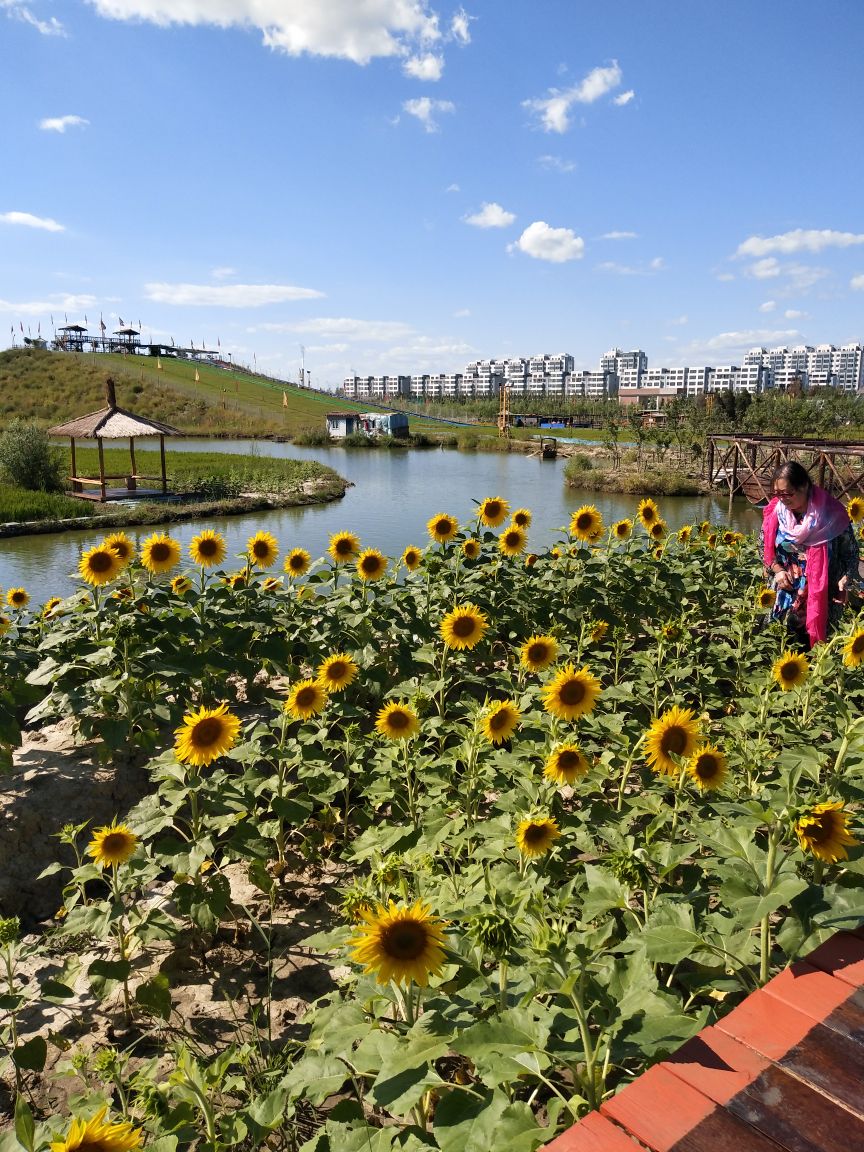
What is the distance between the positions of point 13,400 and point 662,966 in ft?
226

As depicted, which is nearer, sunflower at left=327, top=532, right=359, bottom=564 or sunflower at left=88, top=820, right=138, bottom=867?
sunflower at left=88, top=820, right=138, bottom=867

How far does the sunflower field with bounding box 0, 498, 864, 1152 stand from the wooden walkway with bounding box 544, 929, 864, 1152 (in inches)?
4.5

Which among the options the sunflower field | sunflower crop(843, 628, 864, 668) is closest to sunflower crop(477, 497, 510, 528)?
the sunflower field

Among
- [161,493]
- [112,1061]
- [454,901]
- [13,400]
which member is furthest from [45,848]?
[13,400]

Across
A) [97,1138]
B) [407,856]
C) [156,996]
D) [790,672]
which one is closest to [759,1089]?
[97,1138]

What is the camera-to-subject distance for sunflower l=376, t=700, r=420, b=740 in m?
2.52

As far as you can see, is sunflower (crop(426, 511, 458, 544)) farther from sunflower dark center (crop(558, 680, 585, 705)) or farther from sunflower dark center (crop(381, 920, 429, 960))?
sunflower dark center (crop(381, 920, 429, 960))

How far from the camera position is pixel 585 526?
479 cm

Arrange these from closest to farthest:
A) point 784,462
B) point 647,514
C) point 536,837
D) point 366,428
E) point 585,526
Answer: point 536,837
point 585,526
point 647,514
point 784,462
point 366,428

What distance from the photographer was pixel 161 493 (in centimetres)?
2077

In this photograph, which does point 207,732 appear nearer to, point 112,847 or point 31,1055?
point 112,847

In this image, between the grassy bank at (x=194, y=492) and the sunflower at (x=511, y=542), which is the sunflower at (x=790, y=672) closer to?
the sunflower at (x=511, y=542)

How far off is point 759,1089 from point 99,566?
3.09 meters

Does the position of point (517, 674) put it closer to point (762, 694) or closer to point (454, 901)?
point (762, 694)
